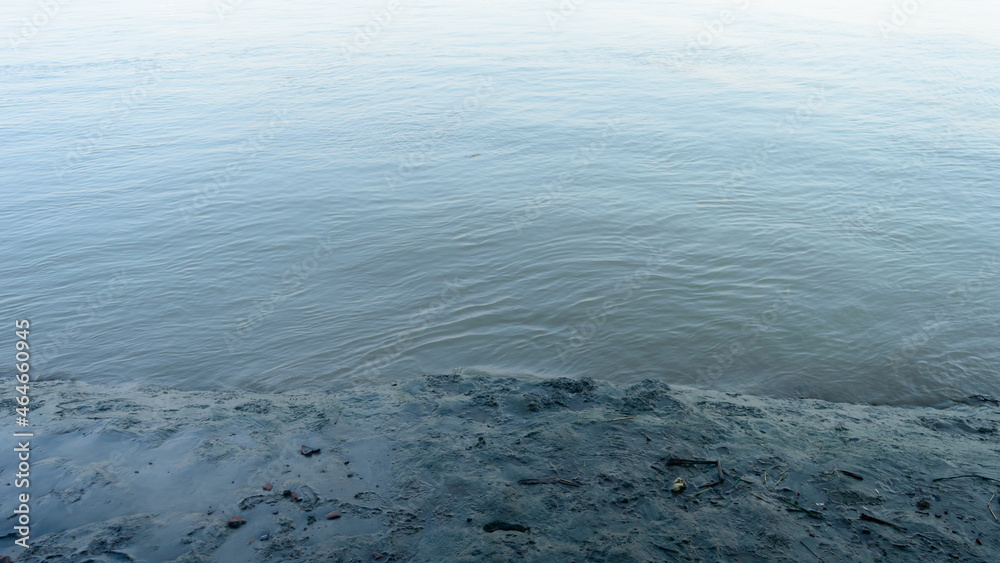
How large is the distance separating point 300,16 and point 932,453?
1570 inches

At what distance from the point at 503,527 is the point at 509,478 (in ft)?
2.05

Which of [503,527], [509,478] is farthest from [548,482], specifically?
[503,527]

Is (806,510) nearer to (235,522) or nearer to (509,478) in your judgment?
(509,478)

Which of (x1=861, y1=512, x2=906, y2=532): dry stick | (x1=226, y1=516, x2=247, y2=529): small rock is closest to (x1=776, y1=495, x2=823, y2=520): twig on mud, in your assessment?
(x1=861, y1=512, x2=906, y2=532): dry stick

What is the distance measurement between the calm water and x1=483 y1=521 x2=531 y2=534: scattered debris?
10.9ft

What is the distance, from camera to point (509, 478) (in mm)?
5781

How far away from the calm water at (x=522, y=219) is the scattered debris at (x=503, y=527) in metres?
3.33

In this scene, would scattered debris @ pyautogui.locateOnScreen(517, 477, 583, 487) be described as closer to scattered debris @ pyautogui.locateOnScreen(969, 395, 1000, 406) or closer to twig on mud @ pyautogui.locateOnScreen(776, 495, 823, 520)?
twig on mud @ pyautogui.locateOnScreen(776, 495, 823, 520)

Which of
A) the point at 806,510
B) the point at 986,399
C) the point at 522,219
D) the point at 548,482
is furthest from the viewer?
the point at 522,219

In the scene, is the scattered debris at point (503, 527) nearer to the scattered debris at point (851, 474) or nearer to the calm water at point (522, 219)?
the scattered debris at point (851, 474)

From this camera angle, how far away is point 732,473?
5781 millimetres

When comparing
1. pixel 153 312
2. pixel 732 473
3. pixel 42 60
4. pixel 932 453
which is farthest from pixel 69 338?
pixel 42 60

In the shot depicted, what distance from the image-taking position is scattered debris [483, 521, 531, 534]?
5.16 m

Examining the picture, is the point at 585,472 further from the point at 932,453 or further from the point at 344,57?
the point at 344,57
